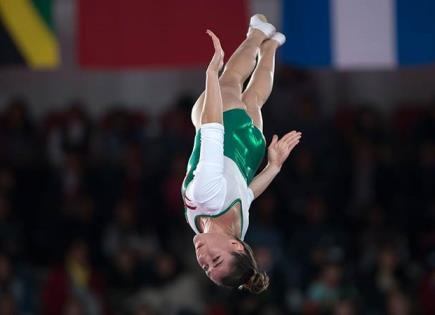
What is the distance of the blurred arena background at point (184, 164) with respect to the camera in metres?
7.01

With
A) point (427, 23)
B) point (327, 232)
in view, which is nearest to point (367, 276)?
point (327, 232)

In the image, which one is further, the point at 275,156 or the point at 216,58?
the point at 275,156

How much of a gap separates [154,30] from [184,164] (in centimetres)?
208

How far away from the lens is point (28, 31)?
23.1 feet

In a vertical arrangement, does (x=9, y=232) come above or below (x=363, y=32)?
below

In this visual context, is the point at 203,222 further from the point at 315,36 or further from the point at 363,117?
the point at 363,117

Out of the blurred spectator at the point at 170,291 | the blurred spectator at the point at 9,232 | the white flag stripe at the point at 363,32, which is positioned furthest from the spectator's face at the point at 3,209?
the white flag stripe at the point at 363,32

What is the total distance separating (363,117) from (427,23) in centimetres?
271

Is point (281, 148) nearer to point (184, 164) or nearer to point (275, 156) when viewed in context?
point (275, 156)

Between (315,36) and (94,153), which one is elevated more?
(315,36)

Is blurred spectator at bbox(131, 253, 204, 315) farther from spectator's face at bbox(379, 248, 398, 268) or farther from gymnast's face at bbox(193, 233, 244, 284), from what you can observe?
gymnast's face at bbox(193, 233, 244, 284)

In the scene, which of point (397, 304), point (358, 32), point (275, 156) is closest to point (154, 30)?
point (358, 32)

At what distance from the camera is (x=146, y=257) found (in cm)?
852

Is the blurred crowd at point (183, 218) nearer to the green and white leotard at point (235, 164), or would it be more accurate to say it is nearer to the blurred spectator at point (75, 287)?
the blurred spectator at point (75, 287)
